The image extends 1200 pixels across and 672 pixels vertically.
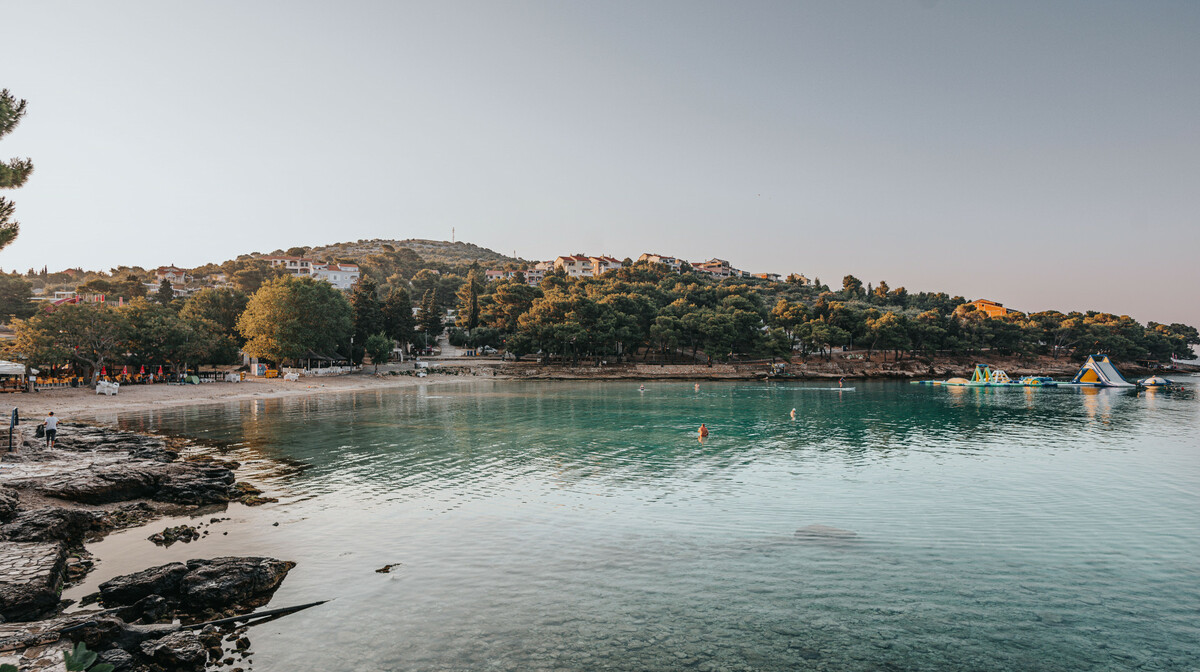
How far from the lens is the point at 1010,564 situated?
16.1 meters

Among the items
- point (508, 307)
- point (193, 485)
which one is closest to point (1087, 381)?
point (508, 307)

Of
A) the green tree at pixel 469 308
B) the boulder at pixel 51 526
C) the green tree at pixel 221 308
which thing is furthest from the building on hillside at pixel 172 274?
the boulder at pixel 51 526

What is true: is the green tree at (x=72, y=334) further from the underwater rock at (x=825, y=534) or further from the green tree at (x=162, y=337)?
the underwater rock at (x=825, y=534)

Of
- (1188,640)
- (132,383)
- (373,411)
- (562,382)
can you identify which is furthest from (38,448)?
(562,382)

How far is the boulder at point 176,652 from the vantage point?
10.0m

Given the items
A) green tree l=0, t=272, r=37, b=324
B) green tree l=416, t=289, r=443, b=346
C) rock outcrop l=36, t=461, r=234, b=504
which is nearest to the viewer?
rock outcrop l=36, t=461, r=234, b=504

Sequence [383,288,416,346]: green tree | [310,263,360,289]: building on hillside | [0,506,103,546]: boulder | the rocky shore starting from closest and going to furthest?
the rocky shore, [0,506,103,546]: boulder, [383,288,416,346]: green tree, [310,263,360,289]: building on hillside

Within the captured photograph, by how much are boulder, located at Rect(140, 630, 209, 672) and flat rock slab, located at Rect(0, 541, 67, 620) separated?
3.40 meters

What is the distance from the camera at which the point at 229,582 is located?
1340 cm

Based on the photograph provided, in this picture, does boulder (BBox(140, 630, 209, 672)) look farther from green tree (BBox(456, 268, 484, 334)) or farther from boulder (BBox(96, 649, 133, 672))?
green tree (BBox(456, 268, 484, 334))

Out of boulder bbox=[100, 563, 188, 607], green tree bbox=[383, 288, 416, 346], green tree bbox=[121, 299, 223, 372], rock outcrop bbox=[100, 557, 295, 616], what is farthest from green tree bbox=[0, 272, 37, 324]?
rock outcrop bbox=[100, 557, 295, 616]

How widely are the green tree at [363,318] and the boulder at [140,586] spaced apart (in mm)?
94784

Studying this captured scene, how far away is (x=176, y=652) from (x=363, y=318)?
101271 millimetres

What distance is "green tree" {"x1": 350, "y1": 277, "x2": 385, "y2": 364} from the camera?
342 ft
